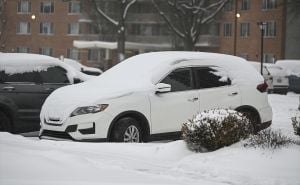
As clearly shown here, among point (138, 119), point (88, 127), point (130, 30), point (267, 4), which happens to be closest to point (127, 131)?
point (138, 119)

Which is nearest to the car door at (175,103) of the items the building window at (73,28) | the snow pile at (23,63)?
the snow pile at (23,63)

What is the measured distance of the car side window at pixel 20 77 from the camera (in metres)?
12.0

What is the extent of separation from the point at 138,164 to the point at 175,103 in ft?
8.62

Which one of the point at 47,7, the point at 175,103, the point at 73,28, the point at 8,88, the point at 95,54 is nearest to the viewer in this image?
the point at 175,103

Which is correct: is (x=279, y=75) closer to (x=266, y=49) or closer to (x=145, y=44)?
(x=266, y=49)

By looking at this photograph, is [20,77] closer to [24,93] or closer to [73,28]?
[24,93]

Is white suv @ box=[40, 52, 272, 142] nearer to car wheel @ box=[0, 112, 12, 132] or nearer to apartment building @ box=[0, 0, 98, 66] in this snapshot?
car wheel @ box=[0, 112, 12, 132]

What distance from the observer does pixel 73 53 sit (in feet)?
241

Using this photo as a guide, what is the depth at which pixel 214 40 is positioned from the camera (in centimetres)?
6331

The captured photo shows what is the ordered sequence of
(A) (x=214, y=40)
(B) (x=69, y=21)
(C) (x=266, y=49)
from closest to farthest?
1. (C) (x=266, y=49)
2. (A) (x=214, y=40)
3. (B) (x=69, y=21)

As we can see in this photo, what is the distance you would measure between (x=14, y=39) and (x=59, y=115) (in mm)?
69273

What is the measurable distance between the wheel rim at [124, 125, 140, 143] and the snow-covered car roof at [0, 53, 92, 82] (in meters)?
3.19

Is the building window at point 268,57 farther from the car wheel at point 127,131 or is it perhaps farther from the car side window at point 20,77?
the car wheel at point 127,131

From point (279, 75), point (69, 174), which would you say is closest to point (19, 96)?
point (69, 174)
